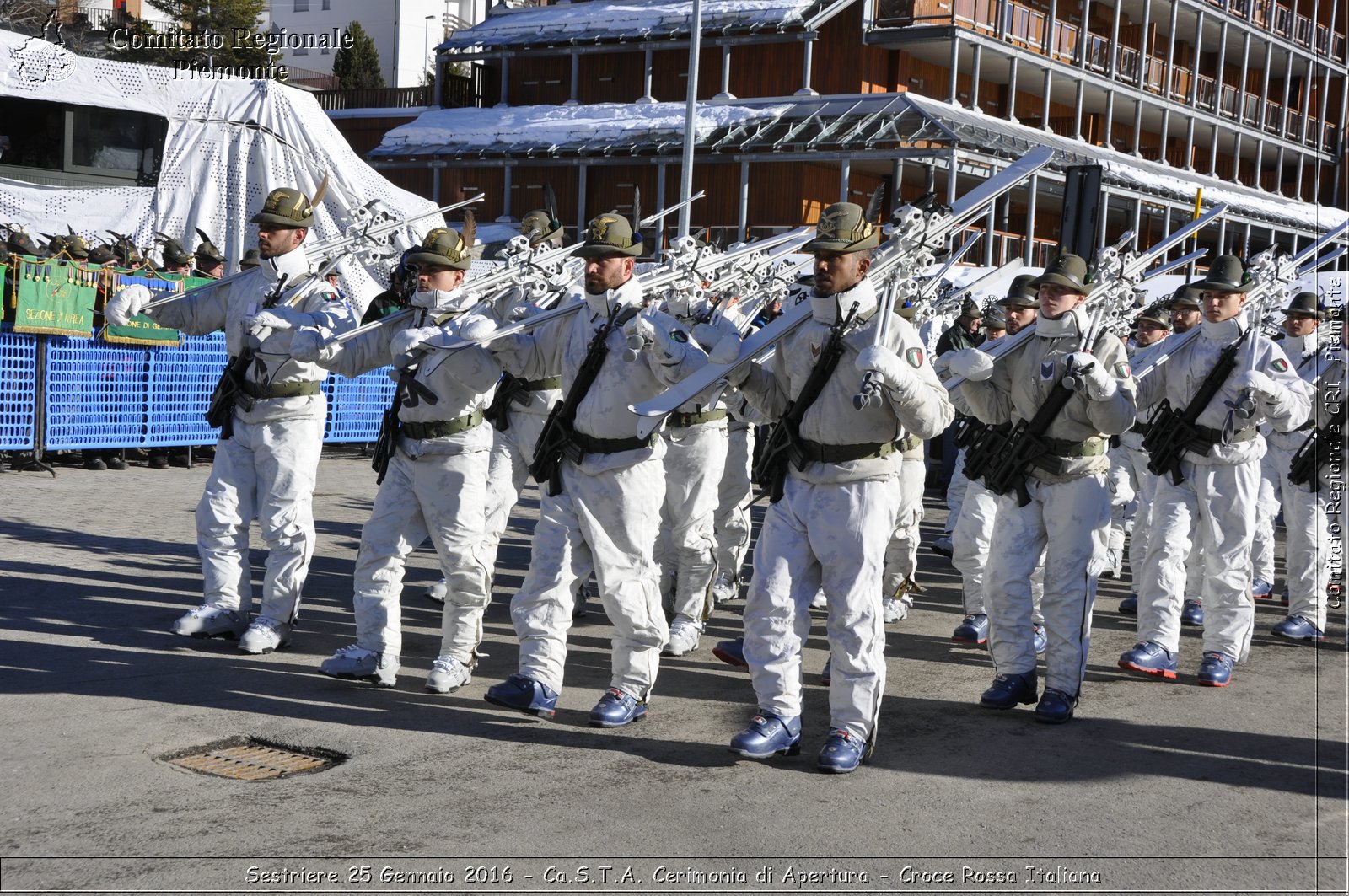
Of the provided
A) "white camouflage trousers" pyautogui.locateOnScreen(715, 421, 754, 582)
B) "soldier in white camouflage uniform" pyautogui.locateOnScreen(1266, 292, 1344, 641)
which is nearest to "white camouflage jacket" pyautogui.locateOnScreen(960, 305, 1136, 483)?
"white camouflage trousers" pyautogui.locateOnScreen(715, 421, 754, 582)

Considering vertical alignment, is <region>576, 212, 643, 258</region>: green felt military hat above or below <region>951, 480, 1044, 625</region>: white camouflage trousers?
above

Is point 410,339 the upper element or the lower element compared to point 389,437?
upper

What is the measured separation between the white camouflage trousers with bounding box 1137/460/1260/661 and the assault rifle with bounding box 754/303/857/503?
3.01 metres

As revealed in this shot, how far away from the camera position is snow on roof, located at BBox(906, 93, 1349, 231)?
36.3 metres

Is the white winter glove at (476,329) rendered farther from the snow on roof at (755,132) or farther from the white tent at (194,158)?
the snow on roof at (755,132)

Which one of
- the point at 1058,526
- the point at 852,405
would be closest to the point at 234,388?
the point at 852,405

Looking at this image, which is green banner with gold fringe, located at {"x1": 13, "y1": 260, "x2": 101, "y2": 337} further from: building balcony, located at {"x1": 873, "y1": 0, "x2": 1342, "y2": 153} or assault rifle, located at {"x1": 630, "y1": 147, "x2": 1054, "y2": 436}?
building balcony, located at {"x1": 873, "y1": 0, "x2": 1342, "y2": 153}

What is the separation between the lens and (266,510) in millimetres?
7758

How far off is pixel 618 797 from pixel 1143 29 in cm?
4611

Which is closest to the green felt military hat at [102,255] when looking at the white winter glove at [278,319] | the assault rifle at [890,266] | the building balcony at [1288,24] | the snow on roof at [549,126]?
the white winter glove at [278,319]

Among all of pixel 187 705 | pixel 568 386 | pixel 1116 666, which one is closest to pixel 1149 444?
pixel 1116 666

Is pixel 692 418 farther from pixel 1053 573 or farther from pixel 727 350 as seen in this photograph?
pixel 727 350

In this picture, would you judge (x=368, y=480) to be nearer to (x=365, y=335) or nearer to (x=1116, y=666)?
(x=365, y=335)

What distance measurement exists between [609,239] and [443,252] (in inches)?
43.4
